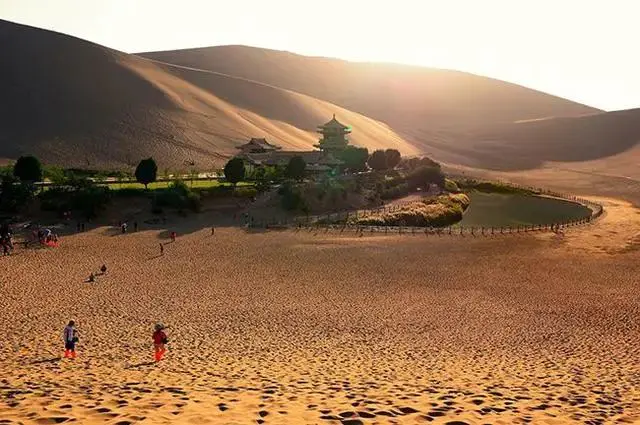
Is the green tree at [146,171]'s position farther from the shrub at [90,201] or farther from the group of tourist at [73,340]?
the group of tourist at [73,340]

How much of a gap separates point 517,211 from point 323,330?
130 feet

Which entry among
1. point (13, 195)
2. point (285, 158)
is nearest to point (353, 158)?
point (285, 158)

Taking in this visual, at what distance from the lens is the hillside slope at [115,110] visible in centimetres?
6967

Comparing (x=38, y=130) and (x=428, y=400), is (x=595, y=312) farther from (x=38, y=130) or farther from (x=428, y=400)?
(x=38, y=130)

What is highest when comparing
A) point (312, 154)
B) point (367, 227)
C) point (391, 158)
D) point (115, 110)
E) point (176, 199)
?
point (115, 110)

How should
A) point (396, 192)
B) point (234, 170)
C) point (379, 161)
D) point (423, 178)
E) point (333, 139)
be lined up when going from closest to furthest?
point (234, 170) < point (396, 192) < point (423, 178) < point (379, 161) < point (333, 139)

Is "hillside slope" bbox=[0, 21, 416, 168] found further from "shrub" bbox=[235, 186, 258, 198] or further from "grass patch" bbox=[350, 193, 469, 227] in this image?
"grass patch" bbox=[350, 193, 469, 227]

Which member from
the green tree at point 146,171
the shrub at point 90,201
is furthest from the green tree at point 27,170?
the green tree at point 146,171

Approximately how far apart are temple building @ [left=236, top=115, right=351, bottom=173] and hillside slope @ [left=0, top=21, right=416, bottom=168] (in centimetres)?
842

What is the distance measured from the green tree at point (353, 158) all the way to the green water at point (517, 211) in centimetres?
1305

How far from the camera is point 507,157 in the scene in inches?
4520

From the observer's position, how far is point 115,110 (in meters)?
79.9

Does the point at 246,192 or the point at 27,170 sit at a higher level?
the point at 27,170

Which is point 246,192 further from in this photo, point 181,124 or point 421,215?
point 181,124
